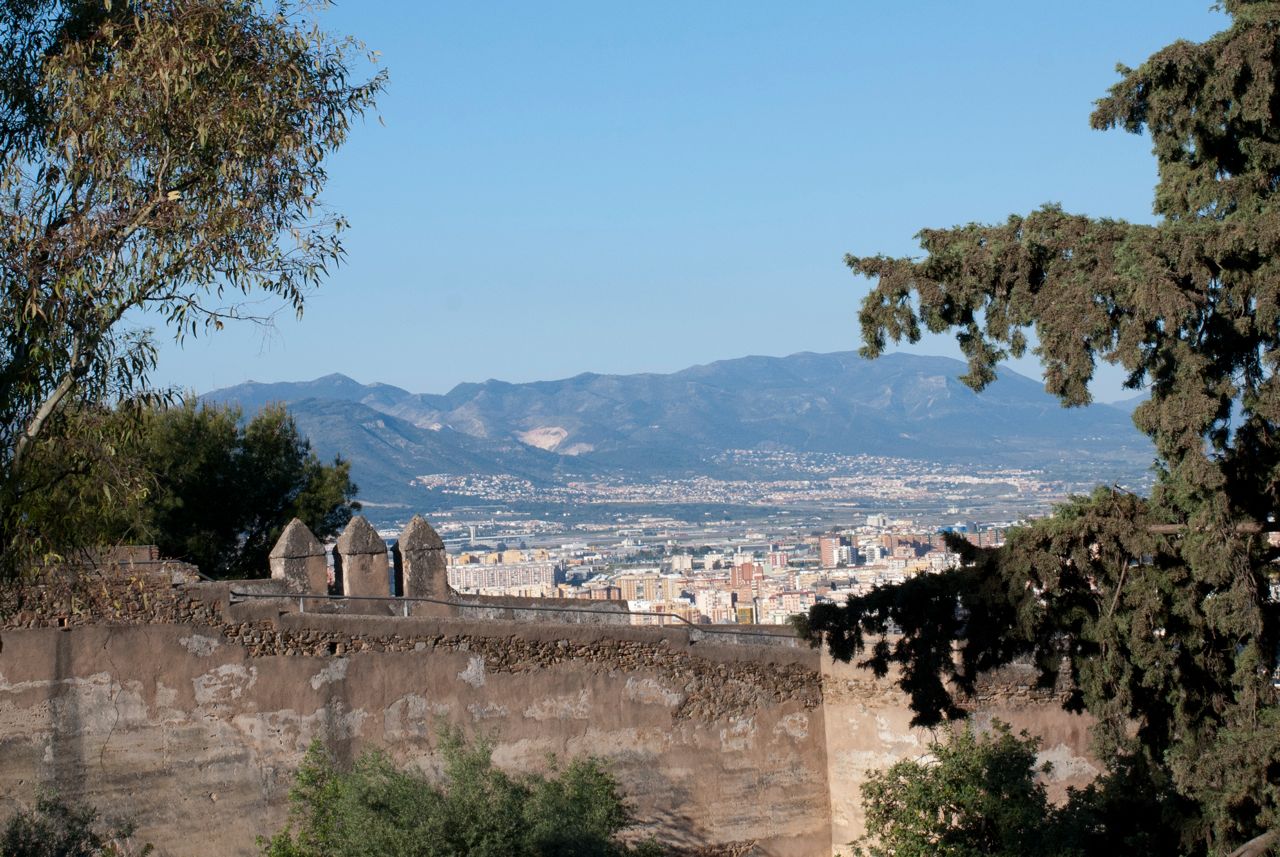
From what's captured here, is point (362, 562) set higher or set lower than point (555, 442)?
lower

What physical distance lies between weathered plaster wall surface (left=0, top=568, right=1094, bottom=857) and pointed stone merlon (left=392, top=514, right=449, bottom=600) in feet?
6.51

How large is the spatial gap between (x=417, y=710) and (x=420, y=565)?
2.49 m

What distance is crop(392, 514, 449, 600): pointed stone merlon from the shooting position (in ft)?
59.3

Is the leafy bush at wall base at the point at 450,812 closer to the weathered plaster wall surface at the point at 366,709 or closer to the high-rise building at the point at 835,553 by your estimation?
the weathered plaster wall surface at the point at 366,709

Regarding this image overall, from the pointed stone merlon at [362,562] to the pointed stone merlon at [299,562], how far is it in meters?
0.24

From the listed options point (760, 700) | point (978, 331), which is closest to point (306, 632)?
point (760, 700)

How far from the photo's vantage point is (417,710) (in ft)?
52.4

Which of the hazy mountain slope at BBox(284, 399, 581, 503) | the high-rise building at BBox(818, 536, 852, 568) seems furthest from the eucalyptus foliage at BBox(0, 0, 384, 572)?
the hazy mountain slope at BBox(284, 399, 581, 503)

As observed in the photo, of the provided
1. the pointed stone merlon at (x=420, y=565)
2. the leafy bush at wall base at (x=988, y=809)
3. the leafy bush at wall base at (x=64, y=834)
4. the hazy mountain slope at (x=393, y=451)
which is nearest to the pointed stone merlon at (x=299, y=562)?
the pointed stone merlon at (x=420, y=565)

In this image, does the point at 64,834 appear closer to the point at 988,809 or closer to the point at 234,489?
the point at 988,809

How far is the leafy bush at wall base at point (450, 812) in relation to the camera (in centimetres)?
1380

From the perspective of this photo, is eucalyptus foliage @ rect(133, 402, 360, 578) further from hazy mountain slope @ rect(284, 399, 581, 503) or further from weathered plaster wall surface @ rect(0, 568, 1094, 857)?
hazy mountain slope @ rect(284, 399, 581, 503)

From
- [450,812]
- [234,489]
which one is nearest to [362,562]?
[450,812]

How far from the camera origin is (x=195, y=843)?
49.3 ft
